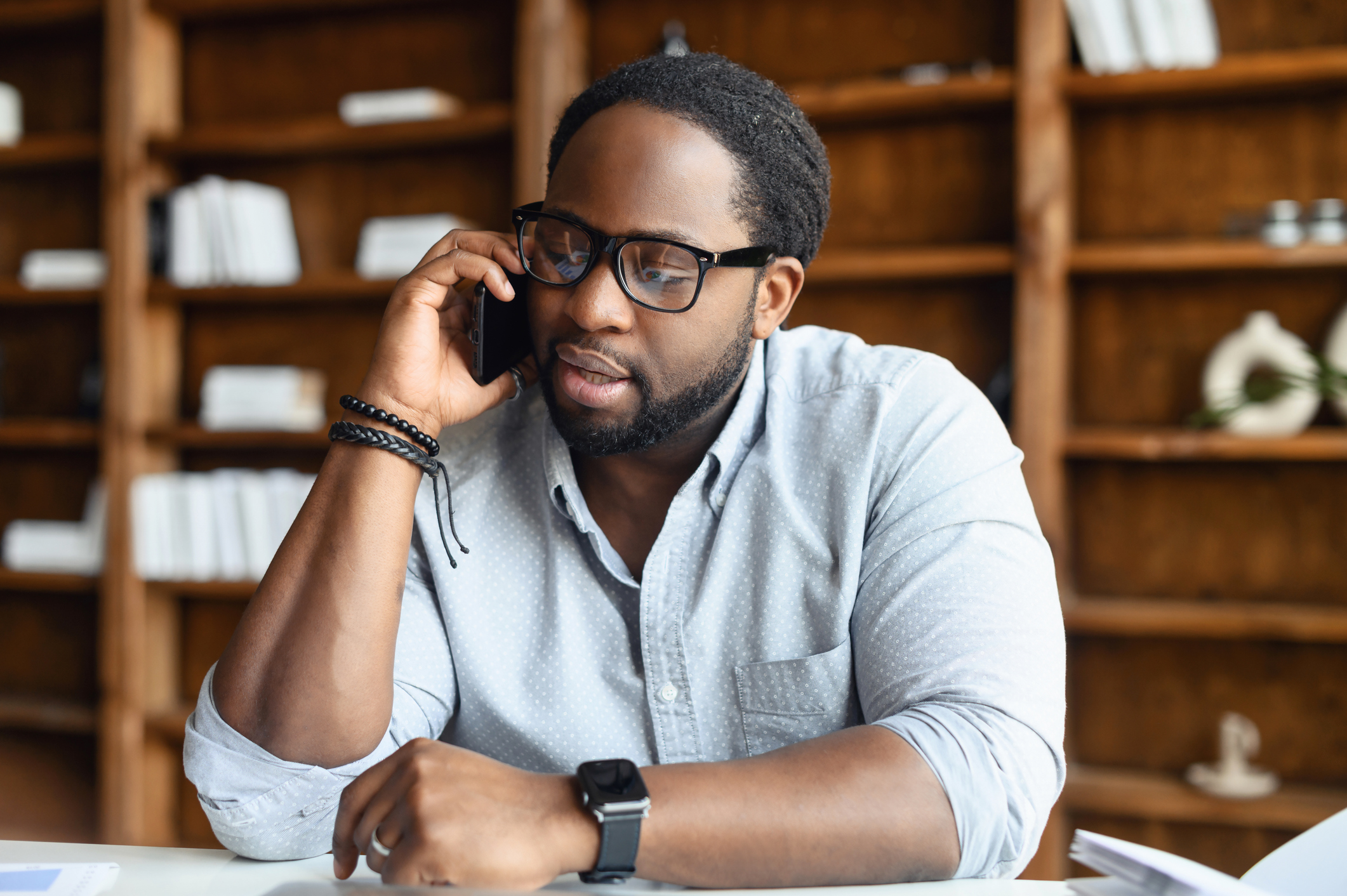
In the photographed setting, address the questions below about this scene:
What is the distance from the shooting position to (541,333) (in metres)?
1.19

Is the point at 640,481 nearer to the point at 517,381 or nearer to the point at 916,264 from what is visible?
the point at 517,381

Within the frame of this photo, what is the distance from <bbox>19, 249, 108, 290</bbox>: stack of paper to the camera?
2924 millimetres

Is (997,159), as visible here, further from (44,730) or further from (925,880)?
(44,730)

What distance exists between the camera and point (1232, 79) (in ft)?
7.25

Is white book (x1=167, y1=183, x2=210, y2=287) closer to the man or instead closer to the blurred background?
the blurred background

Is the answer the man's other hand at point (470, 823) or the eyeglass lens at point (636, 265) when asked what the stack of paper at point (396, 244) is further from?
the man's other hand at point (470, 823)

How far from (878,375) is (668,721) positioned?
0.47 meters

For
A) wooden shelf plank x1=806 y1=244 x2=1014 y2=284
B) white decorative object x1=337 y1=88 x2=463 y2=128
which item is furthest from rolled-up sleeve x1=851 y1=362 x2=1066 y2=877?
white decorative object x1=337 y1=88 x2=463 y2=128

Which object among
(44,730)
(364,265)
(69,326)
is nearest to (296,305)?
(364,265)

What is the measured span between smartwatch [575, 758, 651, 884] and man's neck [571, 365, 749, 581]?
49 centimetres

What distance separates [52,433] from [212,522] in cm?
59

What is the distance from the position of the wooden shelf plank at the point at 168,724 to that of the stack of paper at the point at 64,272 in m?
1.22

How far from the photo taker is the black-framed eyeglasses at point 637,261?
1121mm

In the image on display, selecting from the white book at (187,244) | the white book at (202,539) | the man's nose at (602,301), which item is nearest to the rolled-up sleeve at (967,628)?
the man's nose at (602,301)
